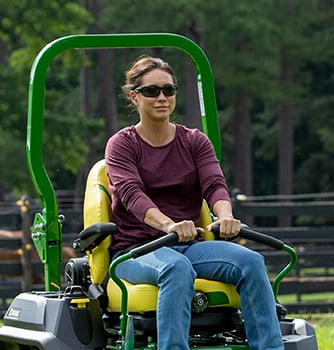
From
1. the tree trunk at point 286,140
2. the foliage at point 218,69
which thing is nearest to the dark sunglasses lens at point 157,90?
the foliage at point 218,69

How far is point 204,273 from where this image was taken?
5.34 m

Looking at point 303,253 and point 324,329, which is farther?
point 303,253

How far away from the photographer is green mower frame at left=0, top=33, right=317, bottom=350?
5.38 meters

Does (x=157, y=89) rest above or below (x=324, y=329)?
above

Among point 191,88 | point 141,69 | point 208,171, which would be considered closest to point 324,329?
point 208,171

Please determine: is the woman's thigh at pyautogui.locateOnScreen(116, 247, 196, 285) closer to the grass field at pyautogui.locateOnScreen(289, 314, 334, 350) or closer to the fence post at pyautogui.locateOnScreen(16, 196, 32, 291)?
the grass field at pyautogui.locateOnScreen(289, 314, 334, 350)

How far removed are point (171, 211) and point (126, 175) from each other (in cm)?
27

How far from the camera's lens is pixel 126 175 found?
555 cm

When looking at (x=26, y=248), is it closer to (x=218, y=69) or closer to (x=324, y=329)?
(x=324, y=329)

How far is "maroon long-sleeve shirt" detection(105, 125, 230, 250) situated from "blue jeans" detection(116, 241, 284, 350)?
23 centimetres

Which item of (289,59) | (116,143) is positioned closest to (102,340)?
(116,143)

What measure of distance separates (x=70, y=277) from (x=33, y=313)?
1.27ft

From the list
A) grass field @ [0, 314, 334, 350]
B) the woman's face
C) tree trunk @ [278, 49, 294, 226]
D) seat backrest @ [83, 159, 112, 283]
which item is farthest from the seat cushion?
tree trunk @ [278, 49, 294, 226]

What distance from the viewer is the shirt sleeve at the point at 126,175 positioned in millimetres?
5398
